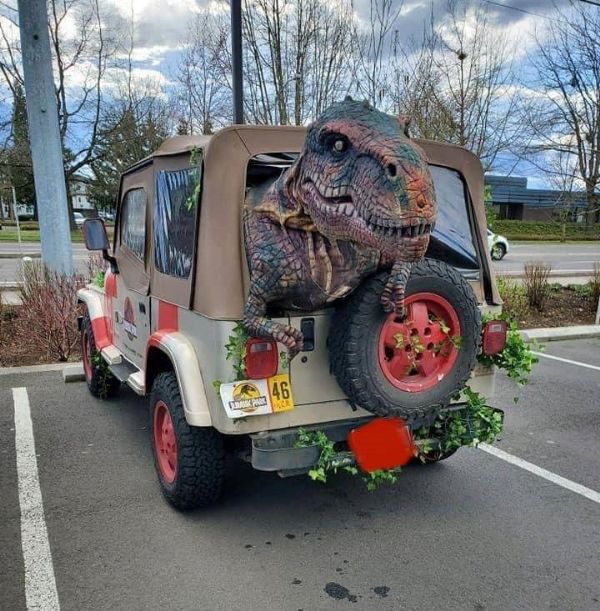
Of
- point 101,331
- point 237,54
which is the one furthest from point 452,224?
point 237,54

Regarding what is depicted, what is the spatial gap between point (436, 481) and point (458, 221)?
1.75 m

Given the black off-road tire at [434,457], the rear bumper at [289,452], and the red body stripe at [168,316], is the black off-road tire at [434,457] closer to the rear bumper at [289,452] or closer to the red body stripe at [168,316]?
the rear bumper at [289,452]

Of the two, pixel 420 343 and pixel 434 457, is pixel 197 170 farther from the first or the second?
pixel 434 457

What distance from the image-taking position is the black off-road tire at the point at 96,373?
16.5 ft

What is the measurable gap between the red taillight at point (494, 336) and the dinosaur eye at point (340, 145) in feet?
4.99

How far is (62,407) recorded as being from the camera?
495 centimetres

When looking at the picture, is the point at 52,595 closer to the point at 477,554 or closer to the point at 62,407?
the point at 477,554

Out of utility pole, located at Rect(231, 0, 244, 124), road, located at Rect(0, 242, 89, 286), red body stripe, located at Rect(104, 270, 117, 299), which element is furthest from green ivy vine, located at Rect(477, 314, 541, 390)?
road, located at Rect(0, 242, 89, 286)

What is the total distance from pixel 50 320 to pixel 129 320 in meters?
2.80

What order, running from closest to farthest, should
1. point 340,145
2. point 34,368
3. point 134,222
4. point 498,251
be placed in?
point 340,145 → point 134,222 → point 34,368 → point 498,251

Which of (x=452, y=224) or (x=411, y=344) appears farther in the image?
(x=452, y=224)

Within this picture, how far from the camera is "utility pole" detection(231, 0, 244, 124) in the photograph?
7094 mm

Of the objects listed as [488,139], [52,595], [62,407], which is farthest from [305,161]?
[488,139]

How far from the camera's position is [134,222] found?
3996 mm
